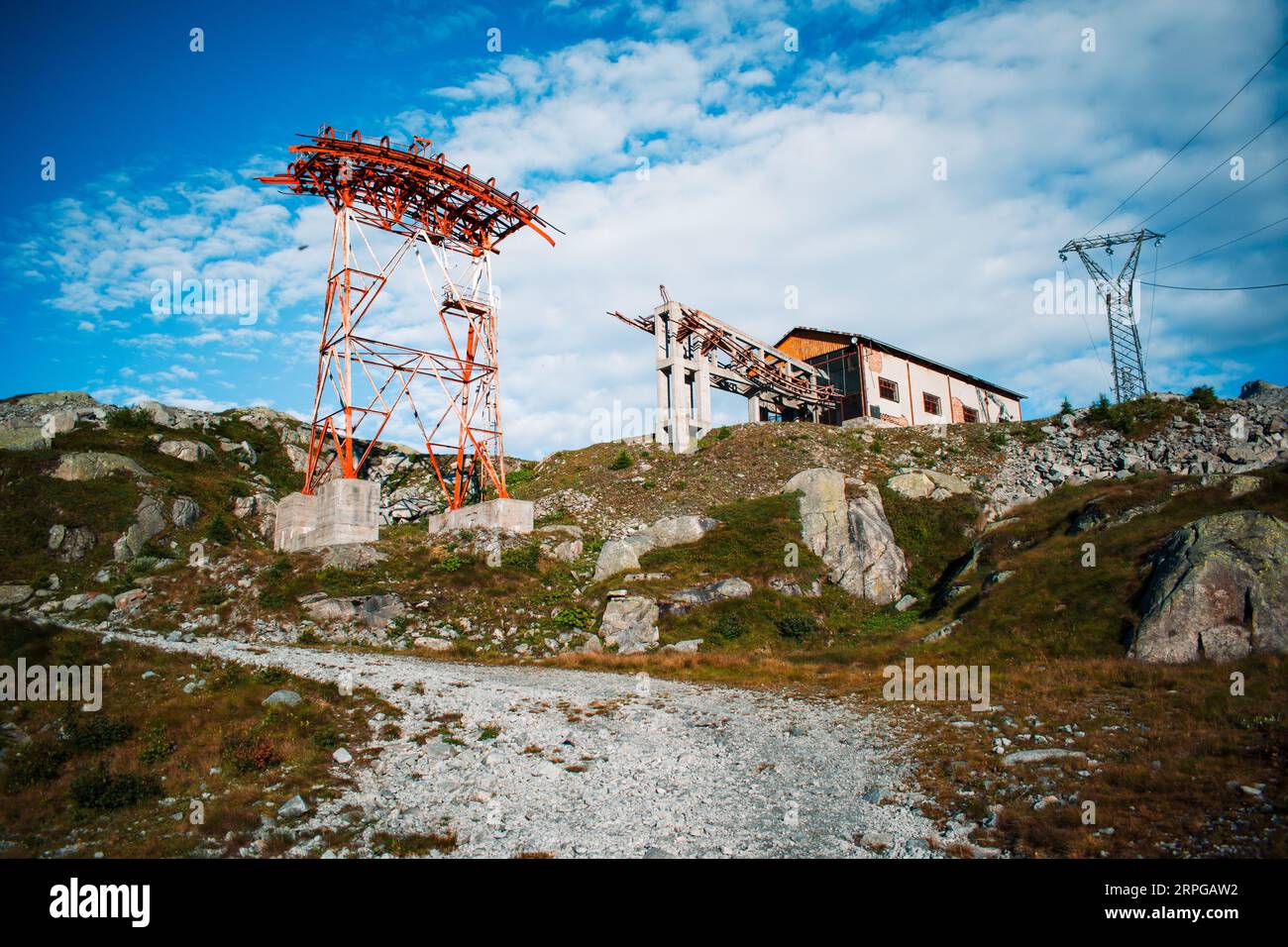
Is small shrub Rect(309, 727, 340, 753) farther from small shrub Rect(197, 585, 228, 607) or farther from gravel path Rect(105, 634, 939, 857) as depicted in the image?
small shrub Rect(197, 585, 228, 607)

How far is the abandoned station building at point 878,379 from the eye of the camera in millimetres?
49125

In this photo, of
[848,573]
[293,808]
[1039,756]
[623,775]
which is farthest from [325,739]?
[848,573]

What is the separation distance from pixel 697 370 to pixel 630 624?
74.8ft

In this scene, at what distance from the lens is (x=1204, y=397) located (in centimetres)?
3566

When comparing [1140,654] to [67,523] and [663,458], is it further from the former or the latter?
[67,523]

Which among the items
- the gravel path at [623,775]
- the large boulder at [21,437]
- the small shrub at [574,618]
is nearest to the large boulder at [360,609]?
the small shrub at [574,618]

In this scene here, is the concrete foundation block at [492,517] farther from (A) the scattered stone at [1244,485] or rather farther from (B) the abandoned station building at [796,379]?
(A) the scattered stone at [1244,485]

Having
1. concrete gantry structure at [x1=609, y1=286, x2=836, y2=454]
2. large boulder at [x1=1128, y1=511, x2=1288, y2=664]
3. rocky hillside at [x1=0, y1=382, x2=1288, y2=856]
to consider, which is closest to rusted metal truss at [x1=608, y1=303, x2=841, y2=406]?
concrete gantry structure at [x1=609, y1=286, x2=836, y2=454]

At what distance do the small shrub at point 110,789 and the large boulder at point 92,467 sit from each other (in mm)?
28804

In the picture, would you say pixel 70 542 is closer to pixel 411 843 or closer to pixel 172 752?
pixel 172 752

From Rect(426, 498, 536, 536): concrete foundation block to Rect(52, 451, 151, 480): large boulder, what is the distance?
1517 cm

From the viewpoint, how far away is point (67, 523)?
1121 inches
